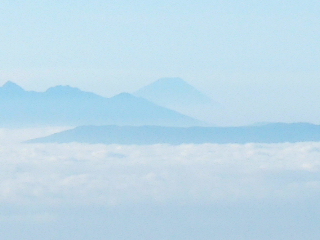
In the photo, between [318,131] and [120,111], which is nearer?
[318,131]

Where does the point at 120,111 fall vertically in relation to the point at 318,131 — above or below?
above

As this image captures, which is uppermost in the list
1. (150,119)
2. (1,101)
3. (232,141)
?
(1,101)

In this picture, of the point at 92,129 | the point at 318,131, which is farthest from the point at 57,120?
the point at 318,131

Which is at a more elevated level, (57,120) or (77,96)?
(77,96)

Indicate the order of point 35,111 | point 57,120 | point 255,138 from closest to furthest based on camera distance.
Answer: point 255,138
point 57,120
point 35,111

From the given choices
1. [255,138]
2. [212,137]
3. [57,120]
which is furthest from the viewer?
[57,120]

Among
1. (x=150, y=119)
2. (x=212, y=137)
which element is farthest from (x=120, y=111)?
(x=212, y=137)

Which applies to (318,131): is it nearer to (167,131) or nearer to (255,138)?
(255,138)

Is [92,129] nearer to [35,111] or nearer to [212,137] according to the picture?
[212,137]

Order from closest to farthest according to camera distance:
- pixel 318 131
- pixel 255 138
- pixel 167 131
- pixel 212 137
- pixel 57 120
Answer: pixel 318 131 → pixel 255 138 → pixel 212 137 → pixel 167 131 → pixel 57 120
